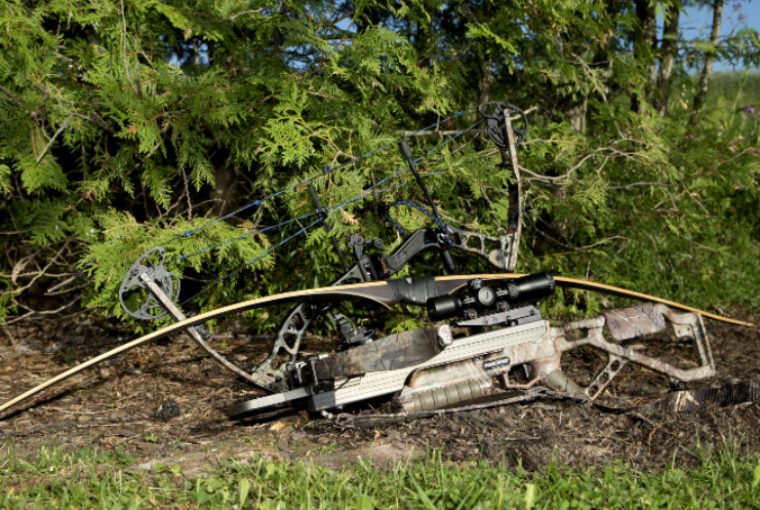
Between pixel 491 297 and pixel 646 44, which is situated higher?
pixel 646 44

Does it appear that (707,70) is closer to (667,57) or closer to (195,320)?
(667,57)

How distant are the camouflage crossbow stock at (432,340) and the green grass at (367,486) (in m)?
0.63

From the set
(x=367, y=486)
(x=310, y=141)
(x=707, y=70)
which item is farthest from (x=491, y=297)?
(x=707, y=70)

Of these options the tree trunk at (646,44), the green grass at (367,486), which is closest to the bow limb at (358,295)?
the green grass at (367,486)

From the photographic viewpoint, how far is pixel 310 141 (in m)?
5.63

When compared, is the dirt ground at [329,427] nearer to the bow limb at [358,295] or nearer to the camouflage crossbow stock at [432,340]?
the camouflage crossbow stock at [432,340]

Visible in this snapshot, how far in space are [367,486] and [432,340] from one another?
1.22 metres

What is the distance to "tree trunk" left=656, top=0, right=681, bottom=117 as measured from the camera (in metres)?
7.56

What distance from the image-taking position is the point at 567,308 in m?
6.76

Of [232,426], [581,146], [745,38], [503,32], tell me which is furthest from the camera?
[745,38]

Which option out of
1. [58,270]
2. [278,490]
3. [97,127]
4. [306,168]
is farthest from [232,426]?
[58,270]

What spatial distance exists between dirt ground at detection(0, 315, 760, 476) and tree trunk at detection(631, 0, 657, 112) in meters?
2.91

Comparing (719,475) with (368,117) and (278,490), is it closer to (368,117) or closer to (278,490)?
(278,490)

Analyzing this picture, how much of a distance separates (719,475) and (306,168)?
3460mm
